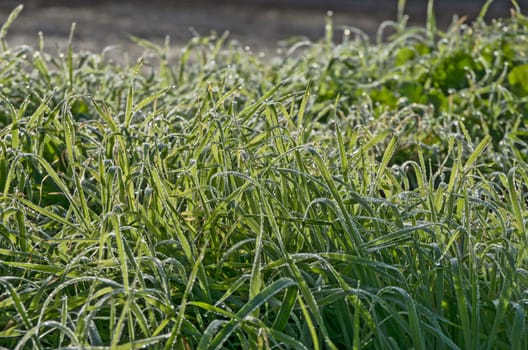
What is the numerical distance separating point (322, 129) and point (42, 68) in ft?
3.41

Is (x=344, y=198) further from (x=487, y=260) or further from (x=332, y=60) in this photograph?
(x=332, y=60)

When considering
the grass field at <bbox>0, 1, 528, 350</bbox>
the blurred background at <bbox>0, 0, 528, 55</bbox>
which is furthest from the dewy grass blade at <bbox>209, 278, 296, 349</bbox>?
the blurred background at <bbox>0, 0, 528, 55</bbox>

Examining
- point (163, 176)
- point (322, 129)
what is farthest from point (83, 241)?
point (322, 129)

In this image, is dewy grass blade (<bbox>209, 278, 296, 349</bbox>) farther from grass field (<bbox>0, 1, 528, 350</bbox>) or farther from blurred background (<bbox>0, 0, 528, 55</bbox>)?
blurred background (<bbox>0, 0, 528, 55</bbox>)

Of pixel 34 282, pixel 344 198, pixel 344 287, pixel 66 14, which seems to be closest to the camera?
pixel 344 287

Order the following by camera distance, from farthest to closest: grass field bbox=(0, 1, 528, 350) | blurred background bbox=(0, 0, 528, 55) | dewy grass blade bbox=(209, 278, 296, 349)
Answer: blurred background bbox=(0, 0, 528, 55)
grass field bbox=(0, 1, 528, 350)
dewy grass blade bbox=(209, 278, 296, 349)

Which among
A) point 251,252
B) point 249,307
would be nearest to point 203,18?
point 251,252

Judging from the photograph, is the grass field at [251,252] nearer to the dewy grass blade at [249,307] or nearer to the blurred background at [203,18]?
the dewy grass blade at [249,307]

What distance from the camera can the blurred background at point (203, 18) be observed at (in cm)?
877

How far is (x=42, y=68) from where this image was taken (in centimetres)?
377

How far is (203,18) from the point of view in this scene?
10594mm

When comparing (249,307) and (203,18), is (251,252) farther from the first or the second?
(203,18)

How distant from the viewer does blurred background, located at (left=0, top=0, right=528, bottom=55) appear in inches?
345

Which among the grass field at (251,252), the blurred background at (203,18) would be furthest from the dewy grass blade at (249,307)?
the blurred background at (203,18)
